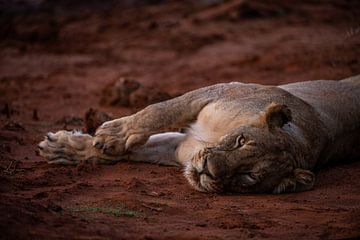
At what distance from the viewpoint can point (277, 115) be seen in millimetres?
5473

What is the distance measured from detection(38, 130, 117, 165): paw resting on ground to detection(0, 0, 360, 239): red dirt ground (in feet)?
0.38

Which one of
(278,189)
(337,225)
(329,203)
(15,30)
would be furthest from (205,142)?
(15,30)

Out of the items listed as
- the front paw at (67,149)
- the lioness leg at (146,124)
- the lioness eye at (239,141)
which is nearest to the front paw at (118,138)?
the lioness leg at (146,124)

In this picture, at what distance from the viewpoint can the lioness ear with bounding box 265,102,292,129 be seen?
543cm

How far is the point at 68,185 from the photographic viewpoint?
17.8ft

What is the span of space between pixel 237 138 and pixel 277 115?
40cm

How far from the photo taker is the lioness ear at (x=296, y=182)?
5473 millimetres

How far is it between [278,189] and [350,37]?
8.43 m

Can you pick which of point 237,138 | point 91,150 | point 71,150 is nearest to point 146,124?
point 91,150

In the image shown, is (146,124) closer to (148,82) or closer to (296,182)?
(296,182)

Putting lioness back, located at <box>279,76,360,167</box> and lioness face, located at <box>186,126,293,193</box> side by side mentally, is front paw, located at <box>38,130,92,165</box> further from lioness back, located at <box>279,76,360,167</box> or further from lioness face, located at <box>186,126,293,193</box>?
lioness back, located at <box>279,76,360,167</box>

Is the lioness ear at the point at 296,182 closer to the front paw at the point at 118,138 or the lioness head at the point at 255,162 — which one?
the lioness head at the point at 255,162

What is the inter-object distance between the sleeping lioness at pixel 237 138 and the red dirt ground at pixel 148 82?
141mm

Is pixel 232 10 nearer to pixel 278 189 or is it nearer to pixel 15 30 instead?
pixel 15 30
